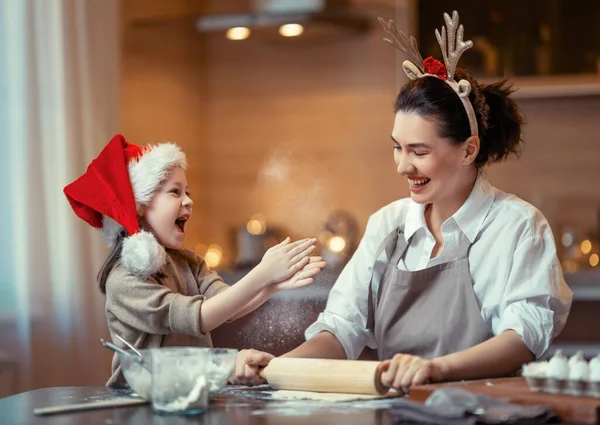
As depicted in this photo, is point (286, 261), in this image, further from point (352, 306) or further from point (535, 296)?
point (535, 296)

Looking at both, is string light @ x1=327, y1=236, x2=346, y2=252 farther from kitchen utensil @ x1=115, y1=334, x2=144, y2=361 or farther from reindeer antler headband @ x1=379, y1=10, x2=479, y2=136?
kitchen utensil @ x1=115, y1=334, x2=144, y2=361

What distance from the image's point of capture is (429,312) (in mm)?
1797

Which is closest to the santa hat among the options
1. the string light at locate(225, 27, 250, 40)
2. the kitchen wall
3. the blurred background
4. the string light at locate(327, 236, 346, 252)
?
the blurred background

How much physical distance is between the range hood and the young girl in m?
2.01

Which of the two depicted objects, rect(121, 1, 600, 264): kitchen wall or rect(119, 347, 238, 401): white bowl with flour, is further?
rect(121, 1, 600, 264): kitchen wall

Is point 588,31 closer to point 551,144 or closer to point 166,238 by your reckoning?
point 551,144

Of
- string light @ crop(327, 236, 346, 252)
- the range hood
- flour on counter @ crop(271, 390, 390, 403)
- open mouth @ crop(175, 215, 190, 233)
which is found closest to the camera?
flour on counter @ crop(271, 390, 390, 403)

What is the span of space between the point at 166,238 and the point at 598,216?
97.4 inches

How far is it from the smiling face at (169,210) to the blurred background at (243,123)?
1069 millimetres

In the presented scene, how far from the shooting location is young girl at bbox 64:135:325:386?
1631mm

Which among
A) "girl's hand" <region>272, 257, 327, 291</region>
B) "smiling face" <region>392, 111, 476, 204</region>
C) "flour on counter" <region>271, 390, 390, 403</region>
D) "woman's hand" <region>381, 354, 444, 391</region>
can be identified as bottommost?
"flour on counter" <region>271, 390, 390, 403</region>

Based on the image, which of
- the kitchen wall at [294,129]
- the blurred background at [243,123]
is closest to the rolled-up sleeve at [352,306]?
the blurred background at [243,123]

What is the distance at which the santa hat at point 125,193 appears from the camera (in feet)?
5.56

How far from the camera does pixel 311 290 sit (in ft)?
A: 6.84
